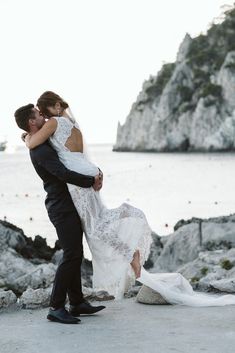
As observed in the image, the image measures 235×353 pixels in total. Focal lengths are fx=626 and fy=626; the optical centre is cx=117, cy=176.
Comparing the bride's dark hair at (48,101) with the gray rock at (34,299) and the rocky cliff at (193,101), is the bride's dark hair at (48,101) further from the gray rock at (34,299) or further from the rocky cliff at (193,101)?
the rocky cliff at (193,101)

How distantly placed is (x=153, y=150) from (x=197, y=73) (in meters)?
23.9

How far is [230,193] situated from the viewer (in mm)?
45188

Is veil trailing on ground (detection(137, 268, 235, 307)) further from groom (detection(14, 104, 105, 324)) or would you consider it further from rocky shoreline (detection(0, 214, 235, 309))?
groom (detection(14, 104, 105, 324))

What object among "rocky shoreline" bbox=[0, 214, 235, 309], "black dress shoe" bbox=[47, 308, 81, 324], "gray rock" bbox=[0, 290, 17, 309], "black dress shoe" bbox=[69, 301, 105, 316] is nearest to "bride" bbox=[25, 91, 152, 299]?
"black dress shoe" bbox=[69, 301, 105, 316]

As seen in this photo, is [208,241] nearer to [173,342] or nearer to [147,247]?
[147,247]

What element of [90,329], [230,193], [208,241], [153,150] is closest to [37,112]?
[90,329]

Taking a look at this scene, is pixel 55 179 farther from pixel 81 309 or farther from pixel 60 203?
pixel 81 309

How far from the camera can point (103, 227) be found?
6.02m

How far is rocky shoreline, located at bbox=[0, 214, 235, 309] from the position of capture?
6.99 m

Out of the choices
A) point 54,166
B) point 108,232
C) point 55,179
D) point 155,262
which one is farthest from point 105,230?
point 155,262

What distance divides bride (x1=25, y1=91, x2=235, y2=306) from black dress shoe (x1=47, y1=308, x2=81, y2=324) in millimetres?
562

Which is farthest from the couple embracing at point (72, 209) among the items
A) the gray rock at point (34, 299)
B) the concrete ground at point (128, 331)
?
the gray rock at point (34, 299)

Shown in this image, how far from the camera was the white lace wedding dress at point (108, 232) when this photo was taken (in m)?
5.78

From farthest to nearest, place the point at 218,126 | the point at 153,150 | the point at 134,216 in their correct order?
the point at 153,150, the point at 218,126, the point at 134,216
